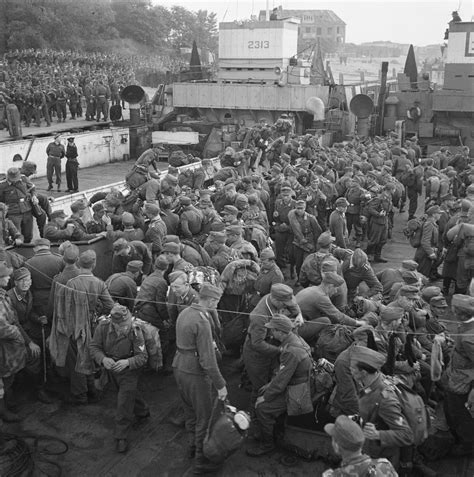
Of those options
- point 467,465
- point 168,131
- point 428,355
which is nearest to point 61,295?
point 428,355

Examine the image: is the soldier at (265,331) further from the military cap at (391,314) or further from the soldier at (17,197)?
the soldier at (17,197)

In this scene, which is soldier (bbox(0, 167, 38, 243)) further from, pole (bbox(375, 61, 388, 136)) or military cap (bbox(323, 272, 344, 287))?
pole (bbox(375, 61, 388, 136))

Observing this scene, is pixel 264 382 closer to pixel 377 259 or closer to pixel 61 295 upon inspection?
pixel 61 295

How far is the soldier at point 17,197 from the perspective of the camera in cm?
953

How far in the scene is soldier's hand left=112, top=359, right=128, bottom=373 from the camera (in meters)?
5.59

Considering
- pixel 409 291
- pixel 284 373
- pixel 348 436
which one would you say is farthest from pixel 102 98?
pixel 348 436

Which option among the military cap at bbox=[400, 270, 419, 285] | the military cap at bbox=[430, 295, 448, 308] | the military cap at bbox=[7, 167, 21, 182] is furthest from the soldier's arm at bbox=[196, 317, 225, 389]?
the military cap at bbox=[7, 167, 21, 182]

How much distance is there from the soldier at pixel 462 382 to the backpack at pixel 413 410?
860mm

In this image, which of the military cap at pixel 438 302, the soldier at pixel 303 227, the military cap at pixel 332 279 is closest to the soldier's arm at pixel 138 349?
the military cap at pixel 332 279

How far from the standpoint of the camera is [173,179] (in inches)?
411

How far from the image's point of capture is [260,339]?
5.80m

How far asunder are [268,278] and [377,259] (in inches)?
208

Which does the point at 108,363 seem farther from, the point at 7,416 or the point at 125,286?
the point at 7,416

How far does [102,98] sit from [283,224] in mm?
15322
